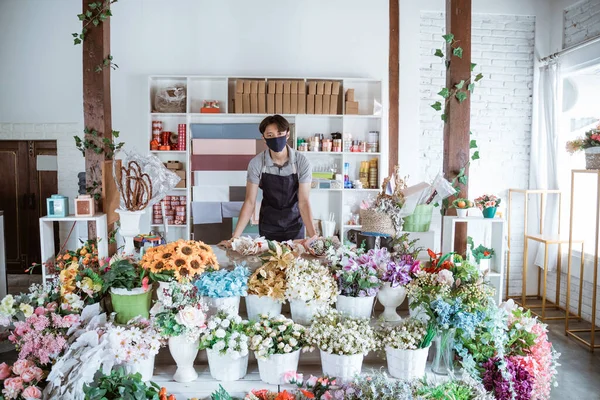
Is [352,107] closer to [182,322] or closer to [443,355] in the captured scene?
[443,355]

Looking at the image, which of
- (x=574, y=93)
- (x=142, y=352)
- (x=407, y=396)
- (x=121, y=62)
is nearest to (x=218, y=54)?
(x=121, y=62)

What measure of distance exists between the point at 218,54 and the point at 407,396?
518 centimetres

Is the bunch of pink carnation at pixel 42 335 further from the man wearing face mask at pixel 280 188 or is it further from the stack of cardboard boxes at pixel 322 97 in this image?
the stack of cardboard boxes at pixel 322 97

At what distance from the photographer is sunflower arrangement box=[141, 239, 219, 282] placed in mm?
2428

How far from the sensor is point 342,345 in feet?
7.41

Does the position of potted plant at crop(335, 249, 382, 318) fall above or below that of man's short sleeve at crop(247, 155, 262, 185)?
below

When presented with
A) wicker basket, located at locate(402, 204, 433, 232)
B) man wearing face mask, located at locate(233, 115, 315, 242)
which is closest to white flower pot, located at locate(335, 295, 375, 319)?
man wearing face mask, located at locate(233, 115, 315, 242)

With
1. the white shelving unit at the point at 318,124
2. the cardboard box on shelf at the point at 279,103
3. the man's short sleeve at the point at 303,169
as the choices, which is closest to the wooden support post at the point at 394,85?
the white shelving unit at the point at 318,124

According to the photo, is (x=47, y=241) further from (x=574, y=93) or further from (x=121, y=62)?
(x=574, y=93)

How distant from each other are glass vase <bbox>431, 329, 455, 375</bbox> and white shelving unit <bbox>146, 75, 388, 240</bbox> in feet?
12.5

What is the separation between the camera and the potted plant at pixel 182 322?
2264 millimetres

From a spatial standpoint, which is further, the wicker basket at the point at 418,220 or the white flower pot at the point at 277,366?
the wicker basket at the point at 418,220

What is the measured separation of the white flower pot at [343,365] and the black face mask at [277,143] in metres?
1.84

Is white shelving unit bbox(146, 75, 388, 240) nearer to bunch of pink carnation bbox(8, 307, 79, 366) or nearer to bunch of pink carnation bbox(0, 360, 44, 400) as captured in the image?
bunch of pink carnation bbox(8, 307, 79, 366)
